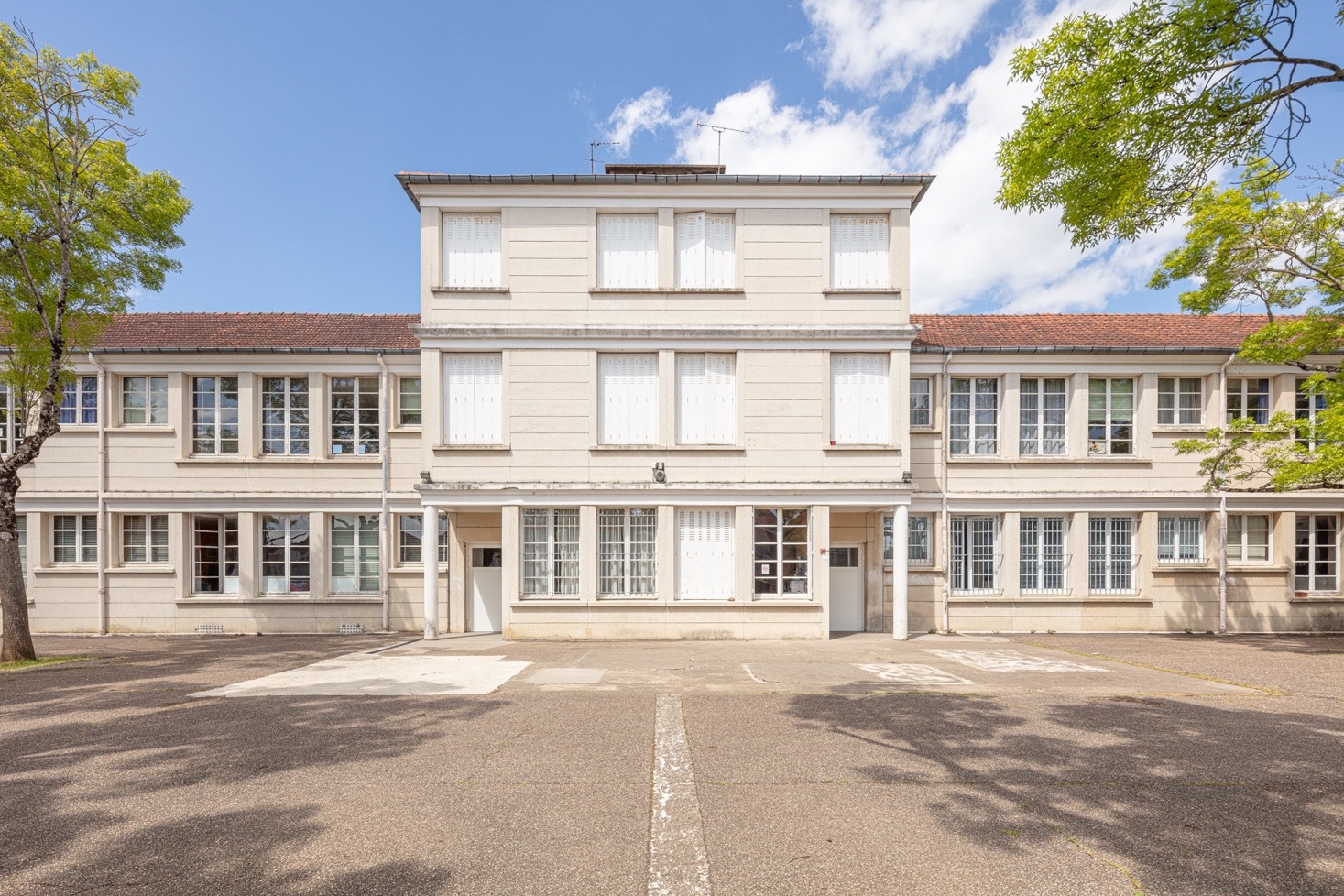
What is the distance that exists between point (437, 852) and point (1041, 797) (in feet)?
15.2

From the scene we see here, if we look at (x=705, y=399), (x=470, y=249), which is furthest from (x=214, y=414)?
(x=705, y=399)

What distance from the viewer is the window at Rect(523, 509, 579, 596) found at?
13.5 meters

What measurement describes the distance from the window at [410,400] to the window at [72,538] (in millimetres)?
8022

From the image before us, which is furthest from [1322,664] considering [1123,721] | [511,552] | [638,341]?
[511,552]

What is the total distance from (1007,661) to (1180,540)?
8004 mm

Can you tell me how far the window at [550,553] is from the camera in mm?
13547

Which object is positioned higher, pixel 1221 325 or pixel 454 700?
pixel 1221 325

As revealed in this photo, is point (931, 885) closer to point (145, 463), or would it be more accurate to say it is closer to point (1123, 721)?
point (1123, 721)

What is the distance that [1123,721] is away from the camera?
278 inches

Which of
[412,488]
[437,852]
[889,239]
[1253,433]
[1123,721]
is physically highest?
[889,239]

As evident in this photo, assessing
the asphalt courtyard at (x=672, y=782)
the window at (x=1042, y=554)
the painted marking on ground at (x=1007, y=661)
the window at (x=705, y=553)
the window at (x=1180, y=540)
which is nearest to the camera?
the asphalt courtyard at (x=672, y=782)

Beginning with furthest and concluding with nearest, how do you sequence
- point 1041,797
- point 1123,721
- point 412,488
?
1. point 412,488
2. point 1123,721
3. point 1041,797

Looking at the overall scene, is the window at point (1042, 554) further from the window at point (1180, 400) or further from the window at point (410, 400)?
the window at point (410, 400)

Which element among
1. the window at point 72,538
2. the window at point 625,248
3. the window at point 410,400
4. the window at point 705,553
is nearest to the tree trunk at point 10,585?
the window at point 72,538
